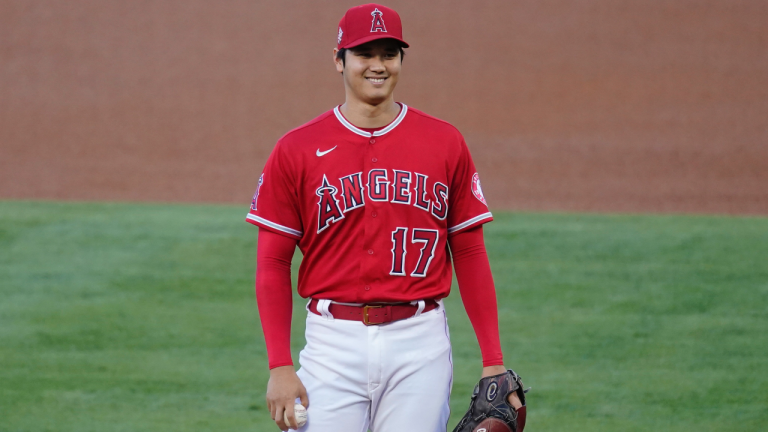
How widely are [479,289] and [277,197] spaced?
67 centimetres

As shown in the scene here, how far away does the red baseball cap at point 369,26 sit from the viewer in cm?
268

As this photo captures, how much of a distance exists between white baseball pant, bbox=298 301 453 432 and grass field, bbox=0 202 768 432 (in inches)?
111

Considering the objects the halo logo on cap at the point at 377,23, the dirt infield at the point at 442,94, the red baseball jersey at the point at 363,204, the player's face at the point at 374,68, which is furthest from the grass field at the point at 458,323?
the halo logo on cap at the point at 377,23

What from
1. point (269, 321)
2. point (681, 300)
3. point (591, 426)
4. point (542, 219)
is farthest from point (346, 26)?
point (542, 219)

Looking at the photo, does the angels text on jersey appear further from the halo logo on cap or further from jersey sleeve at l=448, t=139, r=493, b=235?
→ the halo logo on cap

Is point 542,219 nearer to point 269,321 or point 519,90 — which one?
point 519,90

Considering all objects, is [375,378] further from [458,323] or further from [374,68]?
[458,323]

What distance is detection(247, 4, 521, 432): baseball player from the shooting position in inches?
106

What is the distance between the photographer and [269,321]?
2.75 m

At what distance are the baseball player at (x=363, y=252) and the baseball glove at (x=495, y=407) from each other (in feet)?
0.11

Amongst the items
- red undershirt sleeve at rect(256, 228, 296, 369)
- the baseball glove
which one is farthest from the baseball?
the baseball glove

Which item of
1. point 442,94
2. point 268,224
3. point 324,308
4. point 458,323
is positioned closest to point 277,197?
point 268,224

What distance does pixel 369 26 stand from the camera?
2682mm

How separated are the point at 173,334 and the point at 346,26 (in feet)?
15.4
